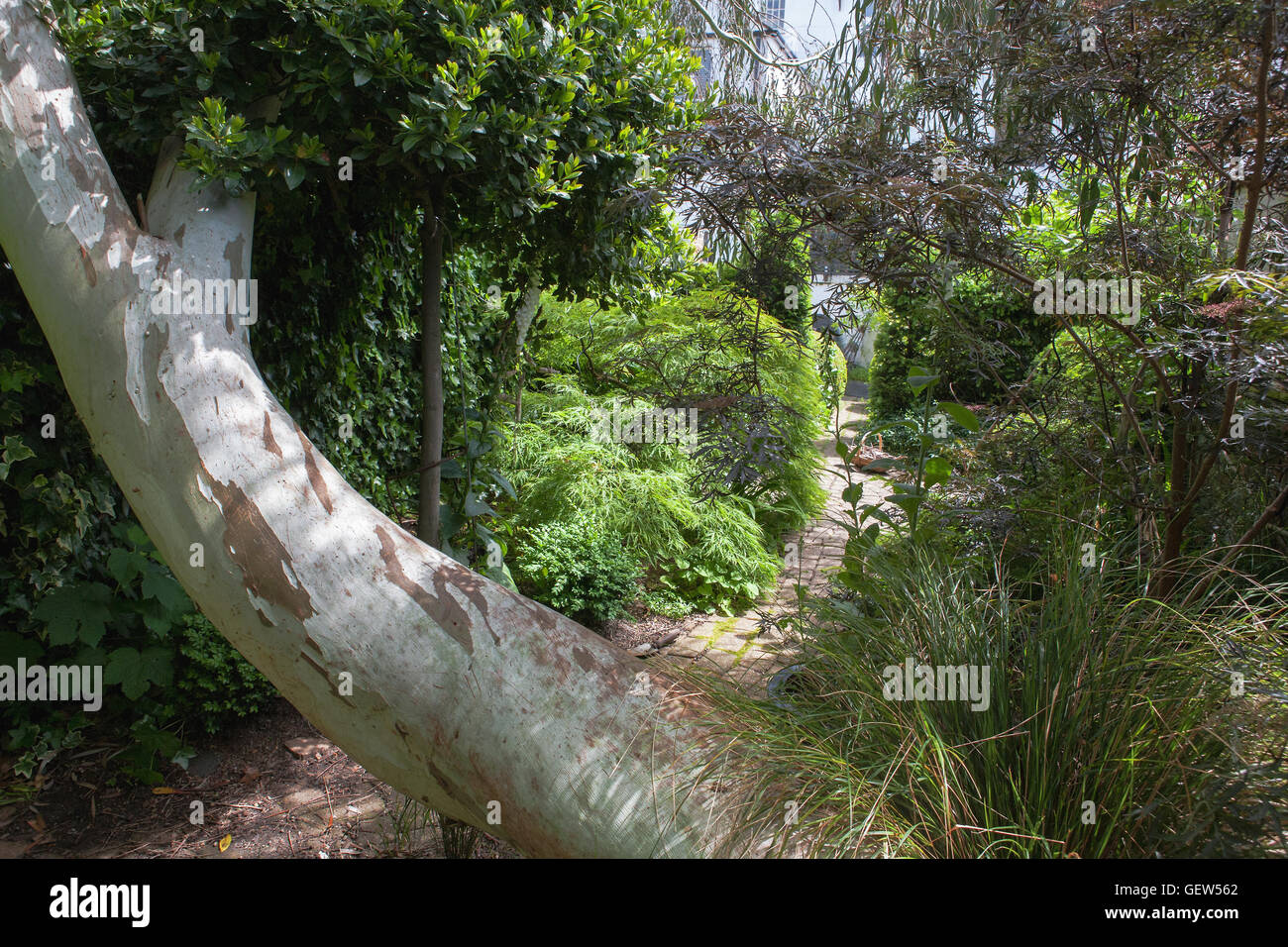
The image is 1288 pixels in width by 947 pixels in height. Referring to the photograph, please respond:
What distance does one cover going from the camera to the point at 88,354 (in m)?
2.25

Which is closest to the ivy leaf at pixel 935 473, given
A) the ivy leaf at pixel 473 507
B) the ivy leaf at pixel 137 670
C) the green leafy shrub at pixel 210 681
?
the ivy leaf at pixel 473 507

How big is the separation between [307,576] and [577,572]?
227 centimetres

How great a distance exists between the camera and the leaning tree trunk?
6.52 ft

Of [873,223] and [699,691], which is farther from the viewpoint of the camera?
[873,223]

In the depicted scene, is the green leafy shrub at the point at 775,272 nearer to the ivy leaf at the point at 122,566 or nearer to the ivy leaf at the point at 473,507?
the ivy leaf at the point at 473,507

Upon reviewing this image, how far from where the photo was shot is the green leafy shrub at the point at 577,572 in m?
4.29

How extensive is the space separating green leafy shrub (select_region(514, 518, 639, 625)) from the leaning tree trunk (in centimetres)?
197

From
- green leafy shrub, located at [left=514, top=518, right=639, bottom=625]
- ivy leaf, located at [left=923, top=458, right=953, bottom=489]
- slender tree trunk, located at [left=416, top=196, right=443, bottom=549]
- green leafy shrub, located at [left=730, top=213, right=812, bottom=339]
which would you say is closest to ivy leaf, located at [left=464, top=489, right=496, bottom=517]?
slender tree trunk, located at [left=416, top=196, right=443, bottom=549]

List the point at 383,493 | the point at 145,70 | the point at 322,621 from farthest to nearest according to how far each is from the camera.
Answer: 1. the point at 383,493
2. the point at 145,70
3. the point at 322,621

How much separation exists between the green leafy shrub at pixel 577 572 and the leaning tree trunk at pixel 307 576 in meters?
1.97

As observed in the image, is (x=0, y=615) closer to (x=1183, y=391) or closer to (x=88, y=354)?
(x=88, y=354)

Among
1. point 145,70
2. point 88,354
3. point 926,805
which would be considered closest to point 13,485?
point 88,354
